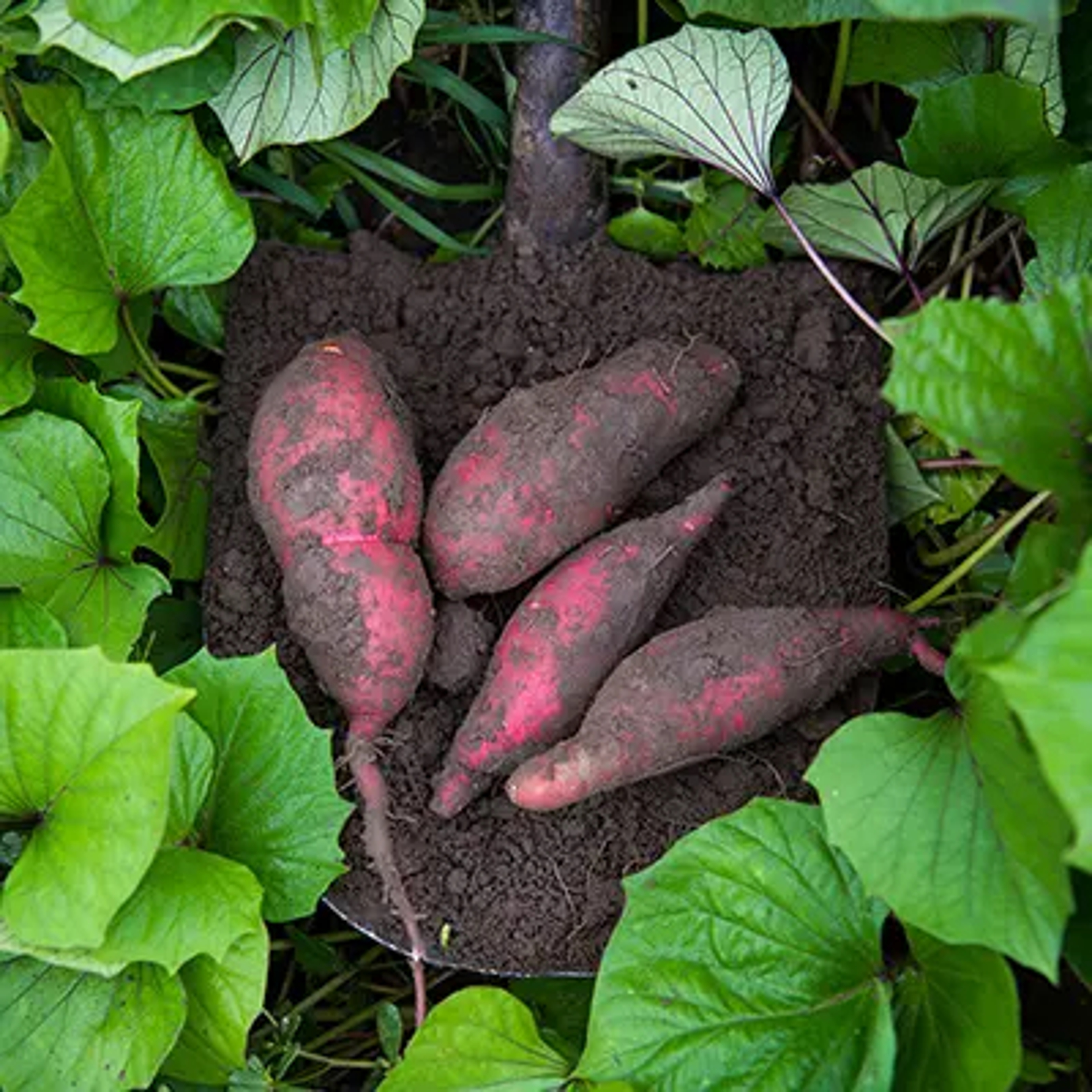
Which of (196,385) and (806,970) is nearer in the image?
(806,970)

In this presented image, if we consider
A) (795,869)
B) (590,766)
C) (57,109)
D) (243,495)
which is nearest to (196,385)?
(243,495)

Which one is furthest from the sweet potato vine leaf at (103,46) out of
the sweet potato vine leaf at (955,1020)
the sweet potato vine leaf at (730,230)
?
the sweet potato vine leaf at (955,1020)

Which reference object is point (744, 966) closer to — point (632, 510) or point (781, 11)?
point (632, 510)

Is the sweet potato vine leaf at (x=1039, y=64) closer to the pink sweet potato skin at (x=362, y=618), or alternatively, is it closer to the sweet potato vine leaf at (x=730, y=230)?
the sweet potato vine leaf at (x=730, y=230)

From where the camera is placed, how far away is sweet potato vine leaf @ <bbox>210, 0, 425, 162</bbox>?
1.20 meters

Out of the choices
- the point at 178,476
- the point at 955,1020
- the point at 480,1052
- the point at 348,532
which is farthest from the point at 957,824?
the point at 178,476

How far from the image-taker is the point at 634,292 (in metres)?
1.30

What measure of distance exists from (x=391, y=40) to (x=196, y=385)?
413 millimetres

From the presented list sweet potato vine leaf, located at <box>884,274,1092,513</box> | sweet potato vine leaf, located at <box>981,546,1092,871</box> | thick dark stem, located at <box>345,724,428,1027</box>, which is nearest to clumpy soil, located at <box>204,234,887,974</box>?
thick dark stem, located at <box>345,724,428,1027</box>

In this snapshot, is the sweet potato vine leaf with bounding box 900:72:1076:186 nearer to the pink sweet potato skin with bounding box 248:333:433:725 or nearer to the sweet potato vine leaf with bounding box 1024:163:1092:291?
the sweet potato vine leaf with bounding box 1024:163:1092:291

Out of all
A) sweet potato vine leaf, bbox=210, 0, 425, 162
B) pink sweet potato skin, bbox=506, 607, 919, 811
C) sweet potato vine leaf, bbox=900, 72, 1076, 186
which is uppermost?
sweet potato vine leaf, bbox=210, 0, 425, 162

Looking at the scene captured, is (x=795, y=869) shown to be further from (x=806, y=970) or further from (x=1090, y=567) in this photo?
(x=1090, y=567)

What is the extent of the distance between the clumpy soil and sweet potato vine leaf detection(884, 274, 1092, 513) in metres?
0.37

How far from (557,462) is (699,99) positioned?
329 millimetres
